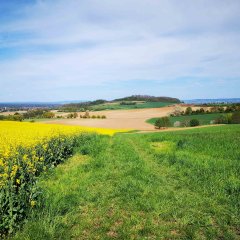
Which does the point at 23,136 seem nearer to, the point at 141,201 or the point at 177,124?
the point at 141,201

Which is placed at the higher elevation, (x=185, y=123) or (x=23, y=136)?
(x=23, y=136)

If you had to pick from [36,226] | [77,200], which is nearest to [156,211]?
[77,200]

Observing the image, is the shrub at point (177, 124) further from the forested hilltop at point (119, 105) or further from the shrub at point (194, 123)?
the forested hilltop at point (119, 105)

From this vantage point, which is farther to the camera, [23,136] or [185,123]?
[185,123]

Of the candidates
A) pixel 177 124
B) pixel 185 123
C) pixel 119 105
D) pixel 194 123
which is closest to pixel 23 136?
pixel 194 123

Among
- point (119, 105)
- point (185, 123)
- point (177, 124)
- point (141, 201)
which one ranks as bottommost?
point (177, 124)

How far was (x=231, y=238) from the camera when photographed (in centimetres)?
539

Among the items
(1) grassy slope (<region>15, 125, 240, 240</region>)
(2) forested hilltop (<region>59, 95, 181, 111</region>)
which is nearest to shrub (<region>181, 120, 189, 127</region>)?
(1) grassy slope (<region>15, 125, 240, 240</region>)

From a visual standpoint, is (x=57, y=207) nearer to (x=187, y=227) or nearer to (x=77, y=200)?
(x=77, y=200)

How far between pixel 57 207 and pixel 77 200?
0.83 metres

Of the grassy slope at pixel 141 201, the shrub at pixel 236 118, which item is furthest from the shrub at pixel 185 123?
the grassy slope at pixel 141 201

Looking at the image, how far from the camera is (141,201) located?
24.9 feet

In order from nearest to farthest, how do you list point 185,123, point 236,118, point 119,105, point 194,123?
point 236,118, point 194,123, point 185,123, point 119,105

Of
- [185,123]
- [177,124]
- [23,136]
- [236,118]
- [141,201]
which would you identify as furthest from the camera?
[185,123]
